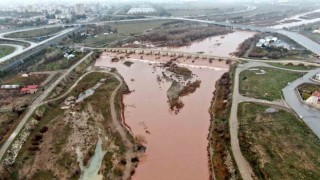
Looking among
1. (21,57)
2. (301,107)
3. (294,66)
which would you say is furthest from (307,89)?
(21,57)

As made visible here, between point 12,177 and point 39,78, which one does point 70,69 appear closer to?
point 39,78

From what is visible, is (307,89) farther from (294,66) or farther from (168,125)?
(168,125)

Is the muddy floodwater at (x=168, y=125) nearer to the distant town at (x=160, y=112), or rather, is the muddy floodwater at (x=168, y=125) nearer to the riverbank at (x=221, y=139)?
the distant town at (x=160, y=112)

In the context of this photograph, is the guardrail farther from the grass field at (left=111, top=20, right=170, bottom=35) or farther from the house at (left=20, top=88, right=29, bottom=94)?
the grass field at (left=111, top=20, right=170, bottom=35)

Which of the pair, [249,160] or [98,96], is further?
[98,96]

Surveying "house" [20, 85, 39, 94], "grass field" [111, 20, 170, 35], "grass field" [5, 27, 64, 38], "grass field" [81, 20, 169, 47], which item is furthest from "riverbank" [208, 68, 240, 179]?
"grass field" [5, 27, 64, 38]

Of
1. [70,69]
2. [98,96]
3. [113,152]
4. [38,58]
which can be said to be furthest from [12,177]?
[38,58]
